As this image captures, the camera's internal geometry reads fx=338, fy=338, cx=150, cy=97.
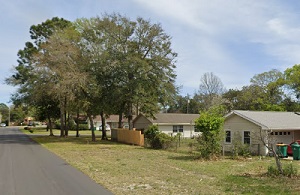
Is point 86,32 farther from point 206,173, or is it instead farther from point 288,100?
point 288,100

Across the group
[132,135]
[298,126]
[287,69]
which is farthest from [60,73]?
[287,69]

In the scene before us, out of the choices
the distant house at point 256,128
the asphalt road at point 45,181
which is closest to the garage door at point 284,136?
the distant house at point 256,128

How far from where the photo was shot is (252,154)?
24438 mm

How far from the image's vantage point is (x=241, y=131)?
1033 inches

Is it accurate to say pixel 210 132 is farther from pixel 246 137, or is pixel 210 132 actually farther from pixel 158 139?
pixel 158 139

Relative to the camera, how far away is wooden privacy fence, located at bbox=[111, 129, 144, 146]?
34.0 m

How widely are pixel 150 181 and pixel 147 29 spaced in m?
27.2

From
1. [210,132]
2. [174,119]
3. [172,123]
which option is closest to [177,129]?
[172,123]

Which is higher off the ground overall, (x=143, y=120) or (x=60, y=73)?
(x=60, y=73)

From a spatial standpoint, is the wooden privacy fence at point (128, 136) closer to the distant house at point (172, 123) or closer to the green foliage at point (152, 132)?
the green foliage at point (152, 132)

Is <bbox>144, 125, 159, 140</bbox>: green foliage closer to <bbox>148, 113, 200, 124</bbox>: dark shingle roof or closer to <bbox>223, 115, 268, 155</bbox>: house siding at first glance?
<bbox>223, 115, 268, 155</bbox>: house siding

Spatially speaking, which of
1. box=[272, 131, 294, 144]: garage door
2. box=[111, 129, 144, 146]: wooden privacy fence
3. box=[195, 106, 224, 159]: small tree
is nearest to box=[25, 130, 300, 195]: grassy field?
box=[195, 106, 224, 159]: small tree

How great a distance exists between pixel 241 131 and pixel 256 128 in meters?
1.63

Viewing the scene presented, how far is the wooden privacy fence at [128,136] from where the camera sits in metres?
34.0
